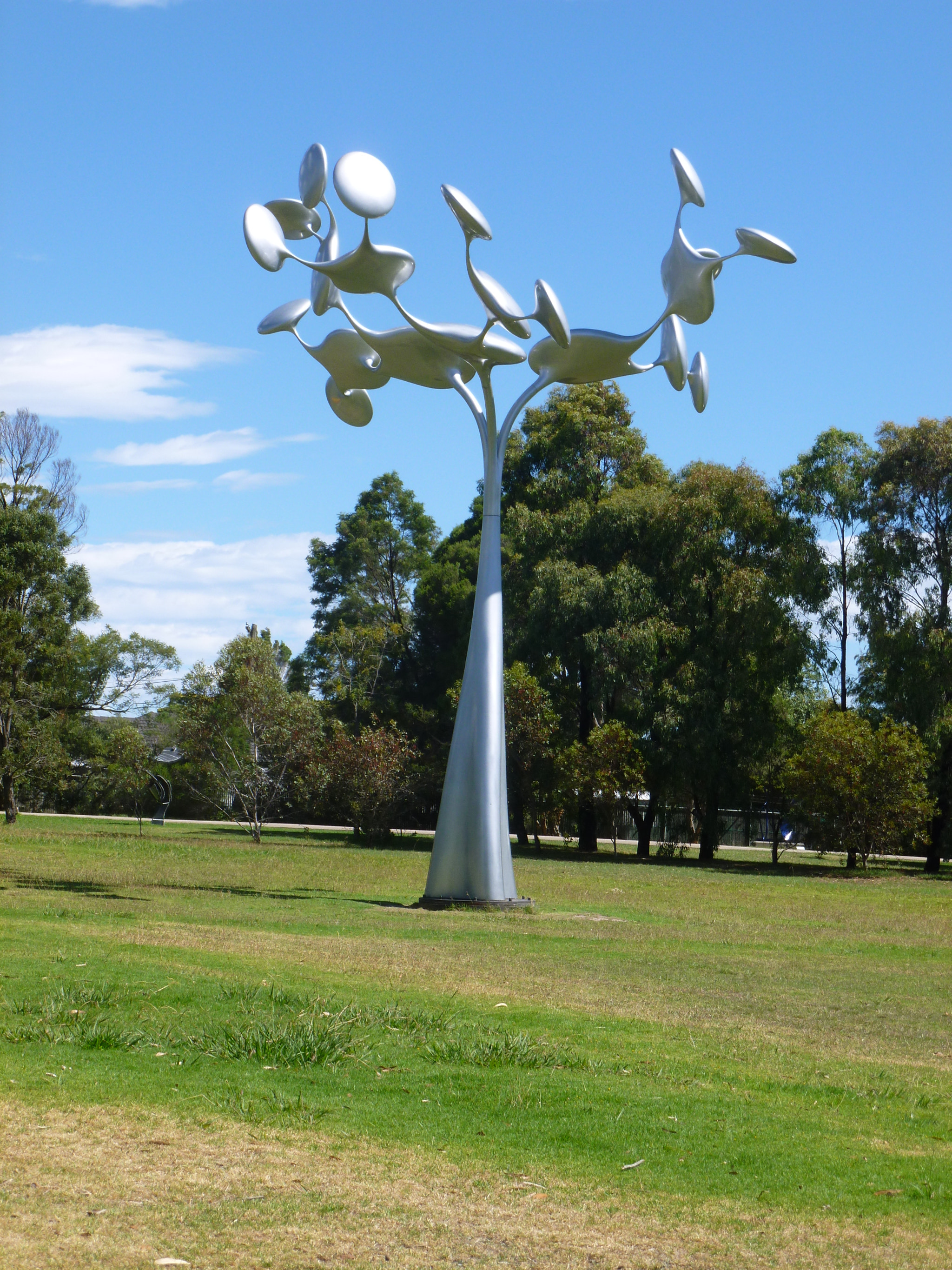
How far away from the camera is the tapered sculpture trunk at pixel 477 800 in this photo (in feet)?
56.6

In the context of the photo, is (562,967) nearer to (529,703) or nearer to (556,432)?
(529,703)

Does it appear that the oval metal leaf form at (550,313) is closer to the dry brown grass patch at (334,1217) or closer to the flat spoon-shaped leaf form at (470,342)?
the flat spoon-shaped leaf form at (470,342)

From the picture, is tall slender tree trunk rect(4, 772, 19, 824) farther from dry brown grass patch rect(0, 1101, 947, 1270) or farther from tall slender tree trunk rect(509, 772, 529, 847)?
dry brown grass patch rect(0, 1101, 947, 1270)

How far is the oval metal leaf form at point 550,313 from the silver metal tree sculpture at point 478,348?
0.02m

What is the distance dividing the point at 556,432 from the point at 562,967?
103ft

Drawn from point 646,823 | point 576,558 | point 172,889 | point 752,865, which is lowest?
point 752,865

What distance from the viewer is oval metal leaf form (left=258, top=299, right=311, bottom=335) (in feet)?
61.3

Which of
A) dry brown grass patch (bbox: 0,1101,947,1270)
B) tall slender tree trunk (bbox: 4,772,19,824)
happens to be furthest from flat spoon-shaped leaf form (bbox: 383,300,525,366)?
tall slender tree trunk (bbox: 4,772,19,824)

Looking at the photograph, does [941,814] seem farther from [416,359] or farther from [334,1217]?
[334,1217]

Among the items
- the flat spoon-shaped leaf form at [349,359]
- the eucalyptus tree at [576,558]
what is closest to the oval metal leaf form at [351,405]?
the flat spoon-shaped leaf form at [349,359]

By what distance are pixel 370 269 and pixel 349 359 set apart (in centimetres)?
306

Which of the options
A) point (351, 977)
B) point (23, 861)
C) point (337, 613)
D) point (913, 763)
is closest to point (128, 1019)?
point (351, 977)

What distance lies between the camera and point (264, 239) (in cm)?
1722

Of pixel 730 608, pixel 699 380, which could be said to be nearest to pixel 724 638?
pixel 730 608
